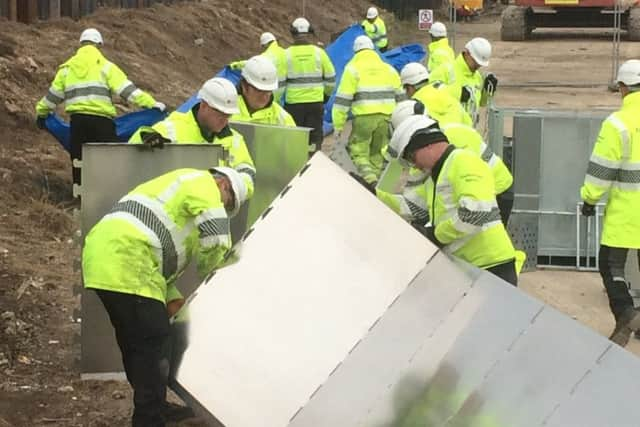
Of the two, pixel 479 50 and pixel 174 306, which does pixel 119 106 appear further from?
pixel 174 306

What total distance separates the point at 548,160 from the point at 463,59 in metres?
1.90

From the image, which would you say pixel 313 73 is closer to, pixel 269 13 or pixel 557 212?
pixel 557 212

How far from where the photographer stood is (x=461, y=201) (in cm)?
634

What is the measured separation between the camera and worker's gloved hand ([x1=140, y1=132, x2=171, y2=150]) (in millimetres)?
6945

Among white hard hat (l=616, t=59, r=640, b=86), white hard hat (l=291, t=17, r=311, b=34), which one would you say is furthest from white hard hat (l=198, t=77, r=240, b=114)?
white hard hat (l=291, t=17, r=311, b=34)

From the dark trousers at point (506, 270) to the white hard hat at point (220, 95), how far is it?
1645mm

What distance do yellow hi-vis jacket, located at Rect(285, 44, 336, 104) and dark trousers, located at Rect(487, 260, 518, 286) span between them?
6.56m

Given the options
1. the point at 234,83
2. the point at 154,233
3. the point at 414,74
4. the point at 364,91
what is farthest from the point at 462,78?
the point at 154,233

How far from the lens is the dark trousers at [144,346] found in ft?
18.9

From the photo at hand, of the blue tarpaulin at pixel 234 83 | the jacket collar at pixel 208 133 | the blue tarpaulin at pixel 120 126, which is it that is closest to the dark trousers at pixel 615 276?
the jacket collar at pixel 208 133

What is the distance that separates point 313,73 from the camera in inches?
519

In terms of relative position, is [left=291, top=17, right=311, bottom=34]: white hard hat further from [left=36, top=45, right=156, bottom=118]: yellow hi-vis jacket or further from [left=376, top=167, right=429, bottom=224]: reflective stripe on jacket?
[left=376, top=167, right=429, bottom=224]: reflective stripe on jacket

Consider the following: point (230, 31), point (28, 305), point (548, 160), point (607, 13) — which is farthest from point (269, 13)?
point (28, 305)

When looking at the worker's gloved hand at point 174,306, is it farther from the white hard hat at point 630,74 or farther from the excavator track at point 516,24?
the excavator track at point 516,24
